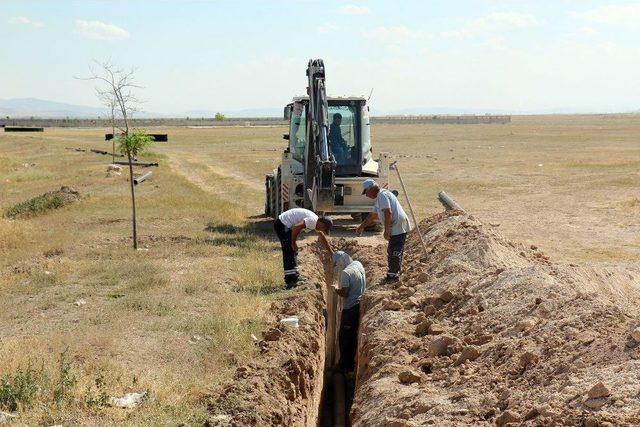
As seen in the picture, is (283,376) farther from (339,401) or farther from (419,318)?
(339,401)

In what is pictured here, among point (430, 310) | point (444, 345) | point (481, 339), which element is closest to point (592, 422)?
point (481, 339)

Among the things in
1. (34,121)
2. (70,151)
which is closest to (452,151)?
(70,151)

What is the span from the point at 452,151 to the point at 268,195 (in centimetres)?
3158

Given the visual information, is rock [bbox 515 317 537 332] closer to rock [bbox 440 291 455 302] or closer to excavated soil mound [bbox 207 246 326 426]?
rock [bbox 440 291 455 302]

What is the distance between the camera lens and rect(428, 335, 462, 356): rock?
29.3 ft

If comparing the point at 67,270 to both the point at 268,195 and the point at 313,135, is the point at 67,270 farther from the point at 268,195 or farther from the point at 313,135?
the point at 268,195

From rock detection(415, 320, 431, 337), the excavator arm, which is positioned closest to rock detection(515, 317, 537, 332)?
rock detection(415, 320, 431, 337)

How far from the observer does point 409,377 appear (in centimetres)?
841

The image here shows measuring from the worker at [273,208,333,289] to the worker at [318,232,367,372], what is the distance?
0.29 metres

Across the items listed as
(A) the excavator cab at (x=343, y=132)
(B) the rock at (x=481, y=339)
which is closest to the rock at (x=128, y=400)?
(B) the rock at (x=481, y=339)

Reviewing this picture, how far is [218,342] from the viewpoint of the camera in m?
9.81

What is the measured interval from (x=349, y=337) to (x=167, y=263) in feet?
13.7

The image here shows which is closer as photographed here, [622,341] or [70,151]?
[622,341]

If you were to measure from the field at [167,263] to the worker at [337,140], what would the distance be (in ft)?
6.28
